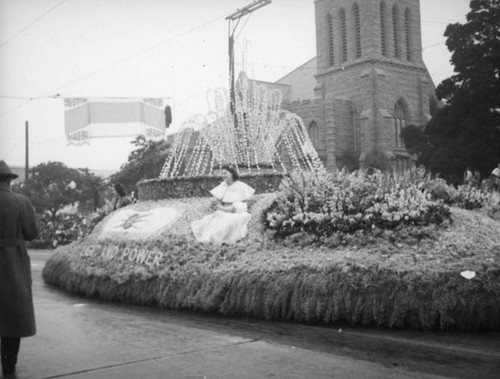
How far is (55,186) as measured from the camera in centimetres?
5638

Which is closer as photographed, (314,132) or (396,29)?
(396,29)

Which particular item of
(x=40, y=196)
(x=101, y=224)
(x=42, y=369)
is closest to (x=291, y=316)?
(x=42, y=369)

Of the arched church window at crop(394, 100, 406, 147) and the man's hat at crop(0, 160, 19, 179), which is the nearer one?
the man's hat at crop(0, 160, 19, 179)

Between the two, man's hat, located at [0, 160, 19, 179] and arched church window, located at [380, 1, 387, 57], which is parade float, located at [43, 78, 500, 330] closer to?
man's hat, located at [0, 160, 19, 179]

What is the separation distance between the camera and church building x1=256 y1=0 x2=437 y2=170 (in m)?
53.1

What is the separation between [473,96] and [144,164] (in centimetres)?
2454

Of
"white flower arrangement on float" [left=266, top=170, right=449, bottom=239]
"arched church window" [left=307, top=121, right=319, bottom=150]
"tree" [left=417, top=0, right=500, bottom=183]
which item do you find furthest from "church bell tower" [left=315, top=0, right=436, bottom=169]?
"white flower arrangement on float" [left=266, top=170, right=449, bottom=239]

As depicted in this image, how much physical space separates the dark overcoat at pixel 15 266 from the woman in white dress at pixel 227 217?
361 cm

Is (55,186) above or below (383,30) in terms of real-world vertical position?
below

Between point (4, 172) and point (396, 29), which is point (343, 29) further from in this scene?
point (4, 172)

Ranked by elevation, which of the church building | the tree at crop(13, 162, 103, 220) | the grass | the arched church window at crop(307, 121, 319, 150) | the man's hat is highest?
the church building

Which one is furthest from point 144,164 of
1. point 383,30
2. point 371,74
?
point 383,30

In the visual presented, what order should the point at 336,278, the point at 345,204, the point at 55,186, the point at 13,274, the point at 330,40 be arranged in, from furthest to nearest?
the point at 330,40, the point at 55,186, the point at 345,204, the point at 336,278, the point at 13,274

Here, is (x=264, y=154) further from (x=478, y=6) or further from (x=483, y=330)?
(x=478, y=6)
